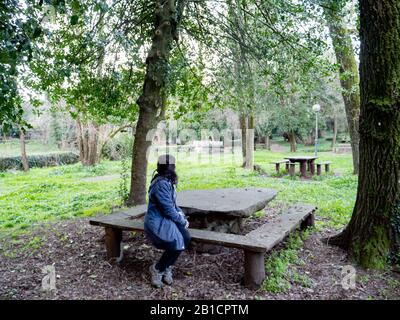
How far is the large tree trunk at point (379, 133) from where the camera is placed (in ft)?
11.5

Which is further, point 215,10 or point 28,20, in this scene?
point 215,10

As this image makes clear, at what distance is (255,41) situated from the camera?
7.20 m

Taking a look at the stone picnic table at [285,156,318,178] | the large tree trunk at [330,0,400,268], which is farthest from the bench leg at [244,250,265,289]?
the stone picnic table at [285,156,318,178]

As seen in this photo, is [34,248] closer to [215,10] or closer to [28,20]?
[28,20]

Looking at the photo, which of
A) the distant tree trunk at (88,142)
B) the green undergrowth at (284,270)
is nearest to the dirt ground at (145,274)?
the green undergrowth at (284,270)

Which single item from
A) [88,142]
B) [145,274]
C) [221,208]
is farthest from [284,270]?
[88,142]

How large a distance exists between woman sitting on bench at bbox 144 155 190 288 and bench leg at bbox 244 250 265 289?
0.68 m

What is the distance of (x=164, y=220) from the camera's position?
10.9ft

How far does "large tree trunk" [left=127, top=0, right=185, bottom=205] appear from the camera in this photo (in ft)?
19.8

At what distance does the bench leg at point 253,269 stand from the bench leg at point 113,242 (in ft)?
5.56
